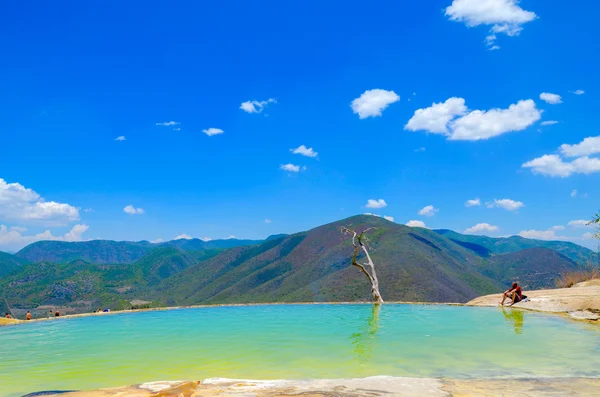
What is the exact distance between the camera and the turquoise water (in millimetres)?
7766

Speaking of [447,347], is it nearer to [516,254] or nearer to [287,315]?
[287,315]

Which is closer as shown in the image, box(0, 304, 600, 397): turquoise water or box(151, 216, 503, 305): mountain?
box(0, 304, 600, 397): turquoise water

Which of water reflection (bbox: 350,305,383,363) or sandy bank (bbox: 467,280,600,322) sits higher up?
sandy bank (bbox: 467,280,600,322)

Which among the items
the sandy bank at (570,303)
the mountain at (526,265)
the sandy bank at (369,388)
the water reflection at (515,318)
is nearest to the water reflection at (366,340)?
the sandy bank at (369,388)

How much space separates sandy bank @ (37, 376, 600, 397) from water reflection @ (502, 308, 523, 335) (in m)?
6.46

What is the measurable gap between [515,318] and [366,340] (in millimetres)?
7003

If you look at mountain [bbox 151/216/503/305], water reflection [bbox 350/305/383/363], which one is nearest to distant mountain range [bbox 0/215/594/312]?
mountain [bbox 151/216/503/305]

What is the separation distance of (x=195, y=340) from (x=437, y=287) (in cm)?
8914

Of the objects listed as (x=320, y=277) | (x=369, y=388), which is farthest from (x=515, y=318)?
(x=320, y=277)

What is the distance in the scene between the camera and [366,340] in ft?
36.5

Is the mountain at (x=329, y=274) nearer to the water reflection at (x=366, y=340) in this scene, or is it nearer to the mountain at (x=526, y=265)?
the mountain at (x=526, y=265)

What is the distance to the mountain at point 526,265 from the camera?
482ft

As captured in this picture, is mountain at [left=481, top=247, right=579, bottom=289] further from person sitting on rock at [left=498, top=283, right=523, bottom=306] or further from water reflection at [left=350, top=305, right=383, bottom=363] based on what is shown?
water reflection at [left=350, top=305, right=383, bottom=363]

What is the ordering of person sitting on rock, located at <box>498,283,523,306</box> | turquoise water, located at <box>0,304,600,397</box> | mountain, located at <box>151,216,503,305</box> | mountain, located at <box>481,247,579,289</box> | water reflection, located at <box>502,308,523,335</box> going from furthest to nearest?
1. mountain, located at <box>481,247,579,289</box>
2. mountain, located at <box>151,216,503,305</box>
3. person sitting on rock, located at <box>498,283,523,306</box>
4. water reflection, located at <box>502,308,523,335</box>
5. turquoise water, located at <box>0,304,600,397</box>
